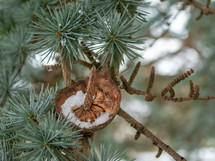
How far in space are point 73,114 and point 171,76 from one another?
91 centimetres

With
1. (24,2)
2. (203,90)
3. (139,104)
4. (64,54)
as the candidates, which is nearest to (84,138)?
(64,54)

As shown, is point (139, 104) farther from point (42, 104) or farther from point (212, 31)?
point (42, 104)

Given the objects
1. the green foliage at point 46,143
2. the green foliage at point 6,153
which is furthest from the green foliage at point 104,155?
the green foliage at point 6,153

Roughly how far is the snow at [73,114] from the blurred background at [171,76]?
97 mm

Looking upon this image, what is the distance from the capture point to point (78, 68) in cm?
100

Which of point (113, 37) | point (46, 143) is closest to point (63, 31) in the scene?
point (113, 37)

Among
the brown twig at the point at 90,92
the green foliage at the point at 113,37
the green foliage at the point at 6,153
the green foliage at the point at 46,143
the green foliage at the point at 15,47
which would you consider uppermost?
the green foliage at the point at 113,37

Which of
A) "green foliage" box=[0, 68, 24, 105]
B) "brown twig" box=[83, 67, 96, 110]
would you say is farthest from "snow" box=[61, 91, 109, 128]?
"green foliage" box=[0, 68, 24, 105]

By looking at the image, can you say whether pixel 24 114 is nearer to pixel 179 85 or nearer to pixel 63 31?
pixel 63 31

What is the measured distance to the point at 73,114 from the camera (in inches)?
19.0

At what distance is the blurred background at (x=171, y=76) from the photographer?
936 millimetres

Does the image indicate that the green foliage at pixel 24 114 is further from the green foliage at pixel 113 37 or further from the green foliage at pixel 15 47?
the green foliage at pixel 15 47

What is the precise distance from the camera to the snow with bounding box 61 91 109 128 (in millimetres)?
468

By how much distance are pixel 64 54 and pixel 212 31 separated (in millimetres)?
1181
